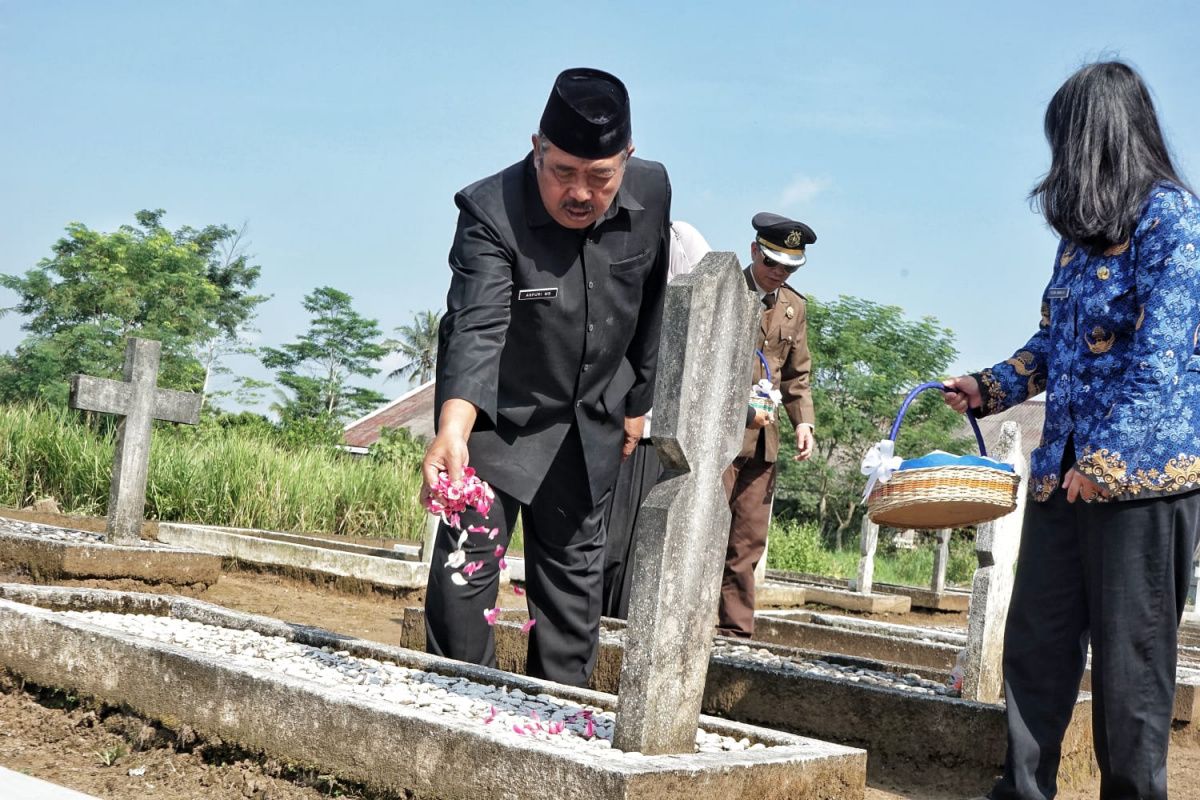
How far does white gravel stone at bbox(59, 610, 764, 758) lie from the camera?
3336 millimetres

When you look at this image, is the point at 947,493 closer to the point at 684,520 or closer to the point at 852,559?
the point at 684,520

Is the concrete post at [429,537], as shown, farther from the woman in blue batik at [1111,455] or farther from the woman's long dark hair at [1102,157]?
A: the woman's long dark hair at [1102,157]

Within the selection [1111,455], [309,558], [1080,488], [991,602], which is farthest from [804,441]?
[309,558]

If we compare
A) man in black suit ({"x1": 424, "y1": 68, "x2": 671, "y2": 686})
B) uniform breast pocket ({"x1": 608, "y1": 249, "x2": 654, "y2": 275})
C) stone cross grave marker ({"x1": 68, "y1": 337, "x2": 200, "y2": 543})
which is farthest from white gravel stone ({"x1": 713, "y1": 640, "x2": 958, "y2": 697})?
stone cross grave marker ({"x1": 68, "y1": 337, "x2": 200, "y2": 543})

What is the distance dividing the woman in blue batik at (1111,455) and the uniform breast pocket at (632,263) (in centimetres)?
122

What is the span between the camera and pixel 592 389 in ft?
13.7

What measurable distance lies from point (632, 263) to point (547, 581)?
1.16 meters

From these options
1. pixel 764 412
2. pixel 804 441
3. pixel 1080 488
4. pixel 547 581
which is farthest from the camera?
pixel 804 441

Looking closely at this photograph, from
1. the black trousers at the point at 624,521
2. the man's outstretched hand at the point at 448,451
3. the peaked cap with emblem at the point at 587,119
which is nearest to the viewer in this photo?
the man's outstretched hand at the point at 448,451

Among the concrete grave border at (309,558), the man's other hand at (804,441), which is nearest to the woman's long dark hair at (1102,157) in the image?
the man's other hand at (804,441)

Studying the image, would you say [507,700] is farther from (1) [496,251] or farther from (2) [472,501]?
(1) [496,251]

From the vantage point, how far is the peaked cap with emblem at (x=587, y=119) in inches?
144

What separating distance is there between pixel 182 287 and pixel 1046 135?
112ft

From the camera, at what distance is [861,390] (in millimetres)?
33344
